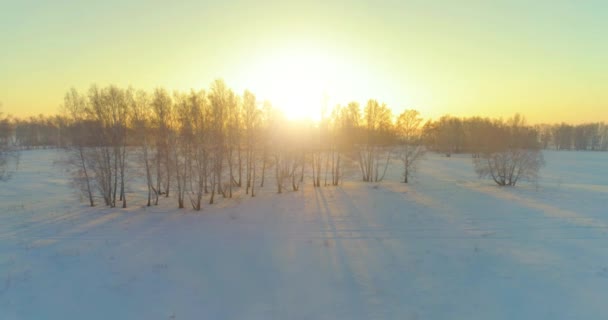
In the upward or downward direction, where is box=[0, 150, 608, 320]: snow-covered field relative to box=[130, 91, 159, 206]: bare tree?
downward

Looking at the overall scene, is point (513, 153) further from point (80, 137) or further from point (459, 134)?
point (459, 134)

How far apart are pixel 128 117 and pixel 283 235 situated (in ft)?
59.2

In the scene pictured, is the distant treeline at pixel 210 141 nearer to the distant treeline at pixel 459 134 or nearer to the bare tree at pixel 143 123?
the bare tree at pixel 143 123

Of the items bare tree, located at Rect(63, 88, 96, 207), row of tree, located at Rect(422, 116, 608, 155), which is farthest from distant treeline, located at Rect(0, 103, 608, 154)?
bare tree, located at Rect(63, 88, 96, 207)

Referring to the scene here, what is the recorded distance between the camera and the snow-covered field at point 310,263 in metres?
8.02

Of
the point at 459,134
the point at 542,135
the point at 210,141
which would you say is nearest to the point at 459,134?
the point at 459,134

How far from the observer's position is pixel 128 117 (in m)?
23.0

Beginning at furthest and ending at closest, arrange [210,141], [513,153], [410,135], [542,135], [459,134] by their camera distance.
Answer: [542,135] → [459,134] → [410,135] → [513,153] → [210,141]

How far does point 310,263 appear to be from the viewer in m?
10.9

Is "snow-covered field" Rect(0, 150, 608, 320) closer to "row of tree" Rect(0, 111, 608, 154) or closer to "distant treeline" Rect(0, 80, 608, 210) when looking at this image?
"distant treeline" Rect(0, 80, 608, 210)

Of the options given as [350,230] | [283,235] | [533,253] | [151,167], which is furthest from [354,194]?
[151,167]

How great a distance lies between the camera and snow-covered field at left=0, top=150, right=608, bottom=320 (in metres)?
8.02

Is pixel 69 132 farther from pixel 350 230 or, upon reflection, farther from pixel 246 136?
pixel 350 230

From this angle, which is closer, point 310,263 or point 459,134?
point 310,263
